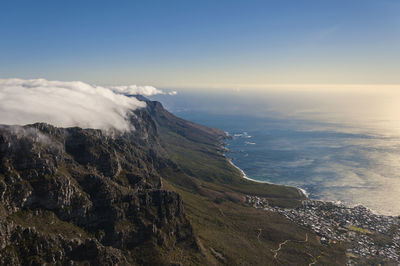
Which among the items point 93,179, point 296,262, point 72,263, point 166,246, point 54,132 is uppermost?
point 54,132

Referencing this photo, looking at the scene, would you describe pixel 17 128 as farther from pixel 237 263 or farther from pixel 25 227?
pixel 237 263

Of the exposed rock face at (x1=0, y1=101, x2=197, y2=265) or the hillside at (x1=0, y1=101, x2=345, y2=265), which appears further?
the hillside at (x1=0, y1=101, x2=345, y2=265)

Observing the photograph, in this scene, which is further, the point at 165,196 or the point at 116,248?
the point at 165,196

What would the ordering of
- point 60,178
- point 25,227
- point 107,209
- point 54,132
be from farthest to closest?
point 54,132, point 107,209, point 60,178, point 25,227

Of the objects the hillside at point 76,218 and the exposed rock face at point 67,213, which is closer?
the exposed rock face at point 67,213

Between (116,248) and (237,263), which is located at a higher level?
(116,248)

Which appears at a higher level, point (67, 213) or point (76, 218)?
point (67, 213)

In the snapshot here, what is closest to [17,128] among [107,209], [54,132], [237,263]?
[54,132]

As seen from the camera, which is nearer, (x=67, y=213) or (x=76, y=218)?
(x=67, y=213)
